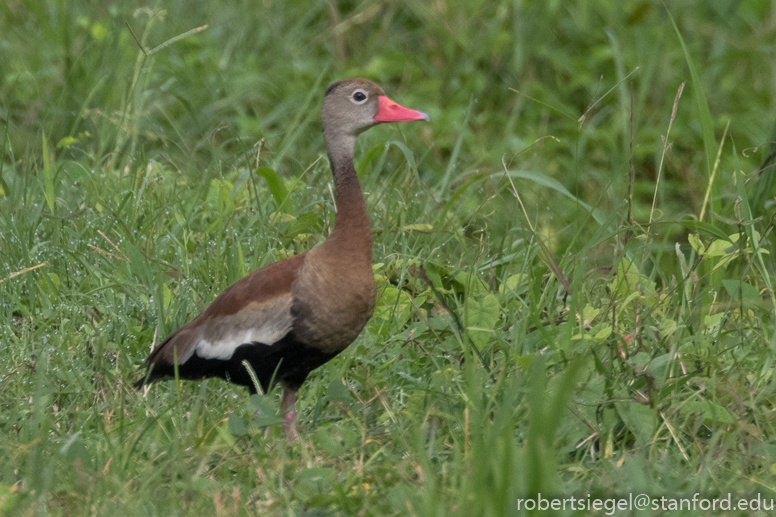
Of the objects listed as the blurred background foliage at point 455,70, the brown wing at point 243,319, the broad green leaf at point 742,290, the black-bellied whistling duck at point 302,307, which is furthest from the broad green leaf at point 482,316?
the blurred background foliage at point 455,70

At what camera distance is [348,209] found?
9.89ft

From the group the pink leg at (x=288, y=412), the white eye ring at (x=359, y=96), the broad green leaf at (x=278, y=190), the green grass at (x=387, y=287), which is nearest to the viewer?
the green grass at (x=387, y=287)

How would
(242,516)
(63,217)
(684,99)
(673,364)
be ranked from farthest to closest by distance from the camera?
1. (684,99)
2. (63,217)
3. (673,364)
4. (242,516)

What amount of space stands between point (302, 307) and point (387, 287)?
0.86m

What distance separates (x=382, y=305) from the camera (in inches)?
144

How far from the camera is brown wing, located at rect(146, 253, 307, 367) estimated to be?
116 inches

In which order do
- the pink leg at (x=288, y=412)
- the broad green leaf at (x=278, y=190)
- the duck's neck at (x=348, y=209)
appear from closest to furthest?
the pink leg at (x=288, y=412), the duck's neck at (x=348, y=209), the broad green leaf at (x=278, y=190)

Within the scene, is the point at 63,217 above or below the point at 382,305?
above

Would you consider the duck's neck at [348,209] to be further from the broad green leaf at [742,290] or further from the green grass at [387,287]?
the broad green leaf at [742,290]

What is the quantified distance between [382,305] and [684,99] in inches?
178

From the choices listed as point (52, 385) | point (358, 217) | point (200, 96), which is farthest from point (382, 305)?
point (200, 96)

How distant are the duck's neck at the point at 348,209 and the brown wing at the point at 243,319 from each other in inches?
6.6

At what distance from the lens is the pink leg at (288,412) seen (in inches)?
112

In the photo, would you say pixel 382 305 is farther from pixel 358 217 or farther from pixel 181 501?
pixel 181 501
